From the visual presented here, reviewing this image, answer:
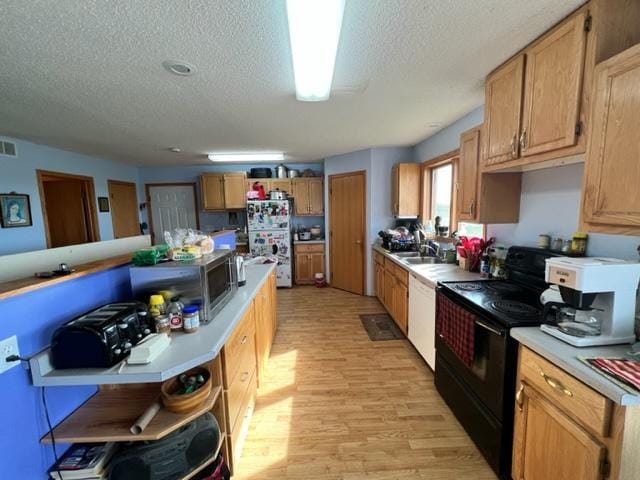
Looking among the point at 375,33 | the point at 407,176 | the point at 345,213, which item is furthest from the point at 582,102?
the point at 345,213

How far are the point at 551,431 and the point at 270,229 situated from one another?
4.35 metres

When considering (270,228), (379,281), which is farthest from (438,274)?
(270,228)

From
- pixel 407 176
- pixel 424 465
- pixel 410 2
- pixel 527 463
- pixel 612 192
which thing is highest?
pixel 410 2

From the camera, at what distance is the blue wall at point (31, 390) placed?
950 mm

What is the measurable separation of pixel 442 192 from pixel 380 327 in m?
1.99

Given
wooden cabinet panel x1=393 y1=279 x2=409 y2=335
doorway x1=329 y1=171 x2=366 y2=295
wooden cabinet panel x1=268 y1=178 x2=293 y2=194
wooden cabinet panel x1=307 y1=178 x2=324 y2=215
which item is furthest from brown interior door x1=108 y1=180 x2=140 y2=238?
wooden cabinet panel x1=393 y1=279 x2=409 y2=335

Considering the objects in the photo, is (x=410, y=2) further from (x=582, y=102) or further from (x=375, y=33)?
(x=582, y=102)

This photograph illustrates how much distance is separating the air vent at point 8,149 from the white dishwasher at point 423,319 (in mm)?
4832

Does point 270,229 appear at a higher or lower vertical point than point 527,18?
lower

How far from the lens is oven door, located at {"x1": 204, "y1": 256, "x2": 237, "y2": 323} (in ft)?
4.86

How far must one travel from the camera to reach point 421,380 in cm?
232

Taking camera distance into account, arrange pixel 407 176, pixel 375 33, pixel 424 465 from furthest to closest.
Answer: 1. pixel 407 176
2. pixel 424 465
3. pixel 375 33

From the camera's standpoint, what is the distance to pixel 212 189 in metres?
5.18

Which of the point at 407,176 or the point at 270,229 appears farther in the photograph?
the point at 270,229
